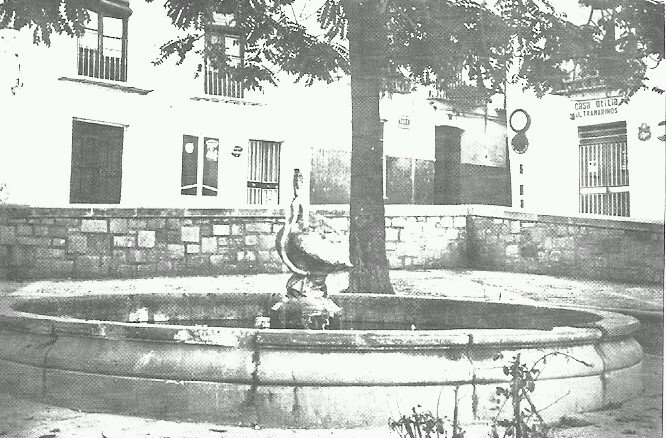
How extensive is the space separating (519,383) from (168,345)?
116 centimetres

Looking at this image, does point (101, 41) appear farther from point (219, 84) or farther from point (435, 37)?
point (435, 37)

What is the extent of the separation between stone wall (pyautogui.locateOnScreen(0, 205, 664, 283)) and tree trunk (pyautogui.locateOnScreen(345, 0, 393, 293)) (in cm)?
12

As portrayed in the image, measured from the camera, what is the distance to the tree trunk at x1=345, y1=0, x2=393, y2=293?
348 cm

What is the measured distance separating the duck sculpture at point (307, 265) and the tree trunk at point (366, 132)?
0.45 meters

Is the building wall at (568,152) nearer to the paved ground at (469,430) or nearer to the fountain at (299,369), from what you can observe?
the paved ground at (469,430)

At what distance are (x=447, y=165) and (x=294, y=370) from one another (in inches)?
70.6

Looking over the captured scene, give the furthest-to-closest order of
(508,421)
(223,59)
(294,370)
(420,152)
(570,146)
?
1. (223,59)
2. (420,152)
3. (570,146)
4. (294,370)
5. (508,421)

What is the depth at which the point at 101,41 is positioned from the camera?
3379 millimetres

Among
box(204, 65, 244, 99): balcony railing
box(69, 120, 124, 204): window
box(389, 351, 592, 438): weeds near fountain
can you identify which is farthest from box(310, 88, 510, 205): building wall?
box(389, 351, 592, 438): weeds near fountain

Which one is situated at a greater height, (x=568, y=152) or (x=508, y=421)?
(x=568, y=152)

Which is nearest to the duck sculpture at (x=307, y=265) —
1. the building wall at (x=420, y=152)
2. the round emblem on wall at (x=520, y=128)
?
the building wall at (x=420, y=152)

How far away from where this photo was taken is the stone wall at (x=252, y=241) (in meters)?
3.25

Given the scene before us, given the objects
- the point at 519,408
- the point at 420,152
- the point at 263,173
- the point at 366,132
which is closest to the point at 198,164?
the point at 263,173

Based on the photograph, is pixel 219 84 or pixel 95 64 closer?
pixel 95 64
